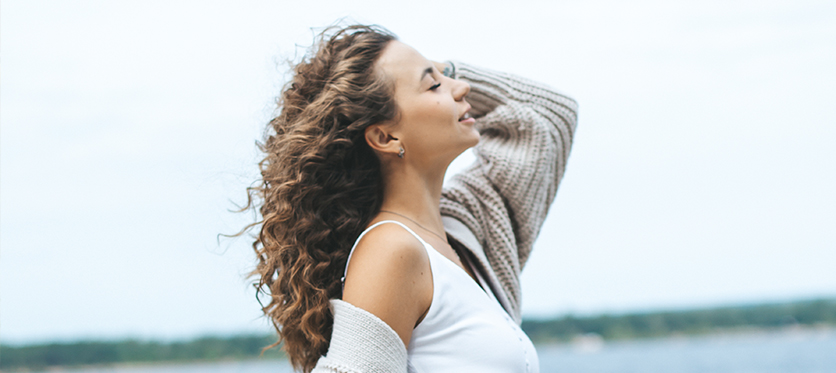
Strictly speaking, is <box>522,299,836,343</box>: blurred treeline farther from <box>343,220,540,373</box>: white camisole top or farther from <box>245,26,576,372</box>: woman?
<box>343,220,540,373</box>: white camisole top

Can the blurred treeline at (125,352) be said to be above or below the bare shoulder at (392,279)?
below

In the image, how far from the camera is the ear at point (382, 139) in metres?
1.82

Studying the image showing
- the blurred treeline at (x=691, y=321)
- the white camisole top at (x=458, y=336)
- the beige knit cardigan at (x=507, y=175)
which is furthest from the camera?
the blurred treeline at (x=691, y=321)

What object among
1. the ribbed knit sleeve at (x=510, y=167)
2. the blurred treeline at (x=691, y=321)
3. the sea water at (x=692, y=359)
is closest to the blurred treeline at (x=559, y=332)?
the blurred treeline at (x=691, y=321)

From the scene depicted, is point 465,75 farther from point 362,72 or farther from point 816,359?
point 816,359

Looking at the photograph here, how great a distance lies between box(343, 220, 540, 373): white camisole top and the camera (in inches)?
63.6

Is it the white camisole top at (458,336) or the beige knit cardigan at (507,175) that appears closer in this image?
the white camisole top at (458,336)

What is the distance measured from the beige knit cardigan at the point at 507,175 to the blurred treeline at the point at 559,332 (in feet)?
107

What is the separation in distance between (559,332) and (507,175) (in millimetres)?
58191

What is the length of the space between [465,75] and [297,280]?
3.02 feet

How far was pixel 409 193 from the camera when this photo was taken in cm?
189

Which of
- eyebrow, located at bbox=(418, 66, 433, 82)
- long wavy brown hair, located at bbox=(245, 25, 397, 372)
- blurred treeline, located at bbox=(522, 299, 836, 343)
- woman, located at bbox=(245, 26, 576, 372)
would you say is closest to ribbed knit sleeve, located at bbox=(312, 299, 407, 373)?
woman, located at bbox=(245, 26, 576, 372)

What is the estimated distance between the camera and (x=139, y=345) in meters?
47.6

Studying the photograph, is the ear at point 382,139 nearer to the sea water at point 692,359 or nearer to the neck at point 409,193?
the neck at point 409,193
